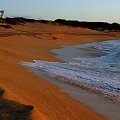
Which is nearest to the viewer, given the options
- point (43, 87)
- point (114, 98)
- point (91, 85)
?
point (114, 98)

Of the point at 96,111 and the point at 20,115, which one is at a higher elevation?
the point at 20,115

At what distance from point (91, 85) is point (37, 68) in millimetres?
3561

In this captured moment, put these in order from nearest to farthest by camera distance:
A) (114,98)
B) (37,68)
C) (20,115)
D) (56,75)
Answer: (20,115)
(114,98)
(56,75)
(37,68)

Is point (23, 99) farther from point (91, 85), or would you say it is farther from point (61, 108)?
point (91, 85)

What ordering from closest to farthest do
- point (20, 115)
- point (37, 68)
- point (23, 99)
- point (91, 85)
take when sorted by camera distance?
1. point (20, 115)
2. point (23, 99)
3. point (91, 85)
4. point (37, 68)

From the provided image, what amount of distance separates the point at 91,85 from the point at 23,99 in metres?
3.52

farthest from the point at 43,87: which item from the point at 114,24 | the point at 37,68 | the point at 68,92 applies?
the point at 114,24

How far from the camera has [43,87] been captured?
966cm

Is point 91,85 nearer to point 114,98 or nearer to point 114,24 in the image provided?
point 114,98

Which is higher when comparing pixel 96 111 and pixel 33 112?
pixel 33 112

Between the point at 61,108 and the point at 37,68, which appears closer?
the point at 61,108

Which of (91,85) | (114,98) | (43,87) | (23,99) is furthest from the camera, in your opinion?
(91,85)

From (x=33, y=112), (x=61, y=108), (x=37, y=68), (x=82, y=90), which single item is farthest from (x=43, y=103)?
(x=37, y=68)

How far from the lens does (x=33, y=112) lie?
18.7 feet
